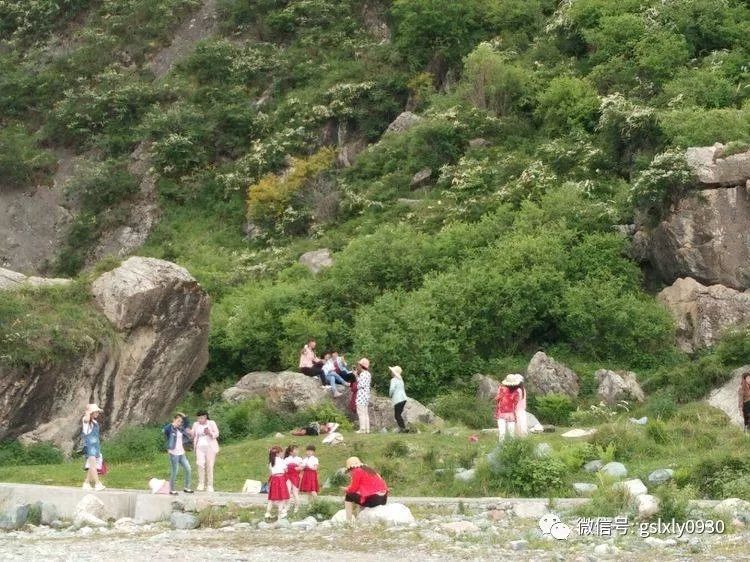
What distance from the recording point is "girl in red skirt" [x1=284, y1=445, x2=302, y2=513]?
19016 mm

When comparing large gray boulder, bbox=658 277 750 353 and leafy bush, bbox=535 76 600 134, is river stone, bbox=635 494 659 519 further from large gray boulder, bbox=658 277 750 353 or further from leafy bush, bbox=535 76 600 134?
leafy bush, bbox=535 76 600 134

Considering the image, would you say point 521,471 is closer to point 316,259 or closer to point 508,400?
point 508,400

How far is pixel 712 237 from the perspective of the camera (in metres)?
34.9

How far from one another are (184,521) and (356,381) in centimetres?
1003

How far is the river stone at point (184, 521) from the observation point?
59.6 ft

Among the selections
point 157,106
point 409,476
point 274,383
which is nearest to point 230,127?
point 157,106

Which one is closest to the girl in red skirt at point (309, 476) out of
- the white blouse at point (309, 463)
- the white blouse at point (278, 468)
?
the white blouse at point (309, 463)

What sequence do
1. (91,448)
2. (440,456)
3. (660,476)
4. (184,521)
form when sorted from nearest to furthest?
(184,521) < (660,476) < (91,448) < (440,456)

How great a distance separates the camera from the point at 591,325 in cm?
3422

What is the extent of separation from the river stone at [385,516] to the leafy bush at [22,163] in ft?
134

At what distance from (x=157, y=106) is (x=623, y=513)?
137 ft

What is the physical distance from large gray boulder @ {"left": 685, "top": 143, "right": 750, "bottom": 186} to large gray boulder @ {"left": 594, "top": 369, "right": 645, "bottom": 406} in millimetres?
7052

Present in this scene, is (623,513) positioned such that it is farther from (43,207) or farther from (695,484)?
(43,207)

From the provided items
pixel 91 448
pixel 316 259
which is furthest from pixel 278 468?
pixel 316 259
